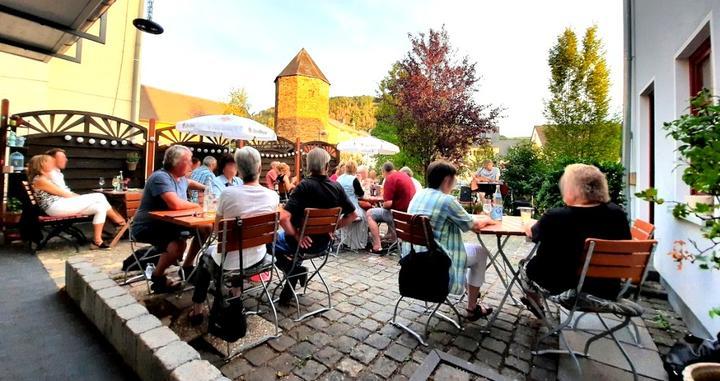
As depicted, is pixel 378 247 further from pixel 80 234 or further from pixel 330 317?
pixel 80 234

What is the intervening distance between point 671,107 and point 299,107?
2897 centimetres

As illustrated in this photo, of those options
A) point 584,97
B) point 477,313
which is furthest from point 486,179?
point 584,97

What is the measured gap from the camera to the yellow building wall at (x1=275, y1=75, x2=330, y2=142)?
3012cm

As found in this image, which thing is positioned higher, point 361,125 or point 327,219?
point 361,125

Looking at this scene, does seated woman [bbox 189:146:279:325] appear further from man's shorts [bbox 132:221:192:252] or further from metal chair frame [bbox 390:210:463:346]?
metal chair frame [bbox 390:210:463:346]

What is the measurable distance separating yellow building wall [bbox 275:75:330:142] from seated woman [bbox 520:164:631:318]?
28760 mm

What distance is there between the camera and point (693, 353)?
197 cm

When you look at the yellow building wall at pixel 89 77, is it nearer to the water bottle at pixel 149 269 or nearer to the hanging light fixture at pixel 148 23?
Answer: the hanging light fixture at pixel 148 23

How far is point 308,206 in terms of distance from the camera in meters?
2.94

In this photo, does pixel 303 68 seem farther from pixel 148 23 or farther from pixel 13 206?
pixel 13 206

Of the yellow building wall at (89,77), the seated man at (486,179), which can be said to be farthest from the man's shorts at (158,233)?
the yellow building wall at (89,77)

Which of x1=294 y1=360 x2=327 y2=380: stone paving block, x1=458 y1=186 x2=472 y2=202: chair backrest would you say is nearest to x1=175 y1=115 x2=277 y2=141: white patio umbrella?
x1=294 y1=360 x2=327 y2=380: stone paving block

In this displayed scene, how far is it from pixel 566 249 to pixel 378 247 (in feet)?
10.9

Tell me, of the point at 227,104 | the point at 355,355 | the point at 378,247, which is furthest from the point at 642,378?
the point at 227,104
